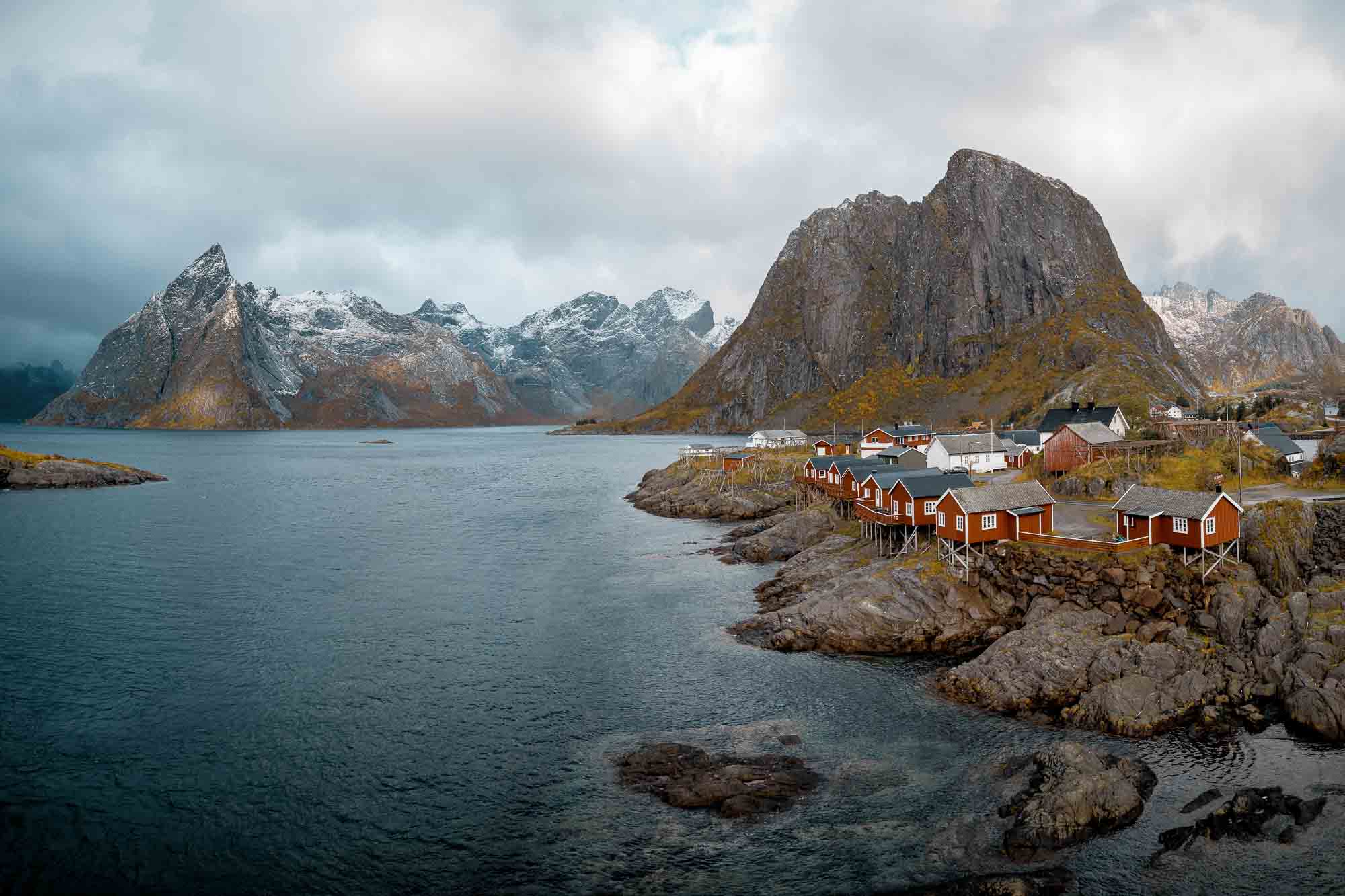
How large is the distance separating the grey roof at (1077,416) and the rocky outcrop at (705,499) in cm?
4086

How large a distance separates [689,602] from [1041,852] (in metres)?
32.2

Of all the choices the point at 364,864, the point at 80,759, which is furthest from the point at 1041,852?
the point at 80,759

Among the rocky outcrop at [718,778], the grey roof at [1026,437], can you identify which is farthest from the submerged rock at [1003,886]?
the grey roof at [1026,437]

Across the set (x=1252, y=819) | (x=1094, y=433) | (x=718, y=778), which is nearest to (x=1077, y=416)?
(x=1094, y=433)

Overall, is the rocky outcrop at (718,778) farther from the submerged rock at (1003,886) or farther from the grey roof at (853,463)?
the grey roof at (853,463)

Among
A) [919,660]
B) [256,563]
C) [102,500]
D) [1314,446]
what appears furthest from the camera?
[102,500]

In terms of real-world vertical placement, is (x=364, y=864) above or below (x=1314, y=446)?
below

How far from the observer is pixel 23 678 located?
128 feet

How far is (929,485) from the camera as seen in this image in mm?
56719

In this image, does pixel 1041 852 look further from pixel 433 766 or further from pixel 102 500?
pixel 102 500

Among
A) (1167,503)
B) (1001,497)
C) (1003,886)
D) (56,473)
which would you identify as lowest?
(1003,886)

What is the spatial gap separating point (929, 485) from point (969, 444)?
37.2 metres

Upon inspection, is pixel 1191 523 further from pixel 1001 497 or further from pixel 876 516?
pixel 876 516

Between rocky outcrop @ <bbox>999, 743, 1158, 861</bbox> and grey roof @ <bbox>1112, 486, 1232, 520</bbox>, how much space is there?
64.9 feet
